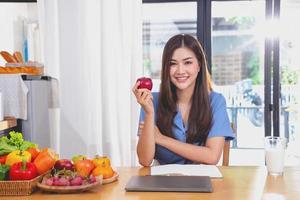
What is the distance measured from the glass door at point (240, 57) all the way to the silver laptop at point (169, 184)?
2.48 metres

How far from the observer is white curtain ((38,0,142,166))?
11.3ft

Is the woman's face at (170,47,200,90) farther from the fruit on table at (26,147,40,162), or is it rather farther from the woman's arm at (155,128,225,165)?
the fruit on table at (26,147,40,162)

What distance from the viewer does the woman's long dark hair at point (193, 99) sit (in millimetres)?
1946

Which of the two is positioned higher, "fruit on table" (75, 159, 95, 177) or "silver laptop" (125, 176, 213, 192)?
"fruit on table" (75, 159, 95, 177)

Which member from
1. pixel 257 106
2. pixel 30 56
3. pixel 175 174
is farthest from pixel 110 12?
pixel 175 174

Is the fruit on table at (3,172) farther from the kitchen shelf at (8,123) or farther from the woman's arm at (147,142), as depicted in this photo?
the kitchen shelf at (8,123)

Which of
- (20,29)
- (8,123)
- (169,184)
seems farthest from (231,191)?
(20,29)

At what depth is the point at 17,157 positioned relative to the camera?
133 cm

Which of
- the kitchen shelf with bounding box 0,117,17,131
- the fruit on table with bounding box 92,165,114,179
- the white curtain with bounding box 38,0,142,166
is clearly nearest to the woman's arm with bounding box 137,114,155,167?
the fruit on table with bounding box 92,165,114,179

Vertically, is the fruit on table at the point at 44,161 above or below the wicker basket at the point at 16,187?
above

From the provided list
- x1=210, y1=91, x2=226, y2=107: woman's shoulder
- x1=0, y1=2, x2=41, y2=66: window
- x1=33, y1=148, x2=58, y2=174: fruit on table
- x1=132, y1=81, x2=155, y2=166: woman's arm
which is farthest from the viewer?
x1=0, y1=2, x2=41, y2=66: window

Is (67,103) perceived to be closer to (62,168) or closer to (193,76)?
(193,76)

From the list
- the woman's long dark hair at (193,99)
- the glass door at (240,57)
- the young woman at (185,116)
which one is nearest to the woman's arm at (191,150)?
the young woman at (185,116)

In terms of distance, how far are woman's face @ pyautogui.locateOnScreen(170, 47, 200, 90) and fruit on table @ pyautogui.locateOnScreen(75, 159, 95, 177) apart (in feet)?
2.34
